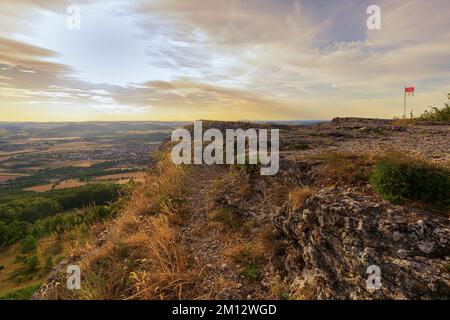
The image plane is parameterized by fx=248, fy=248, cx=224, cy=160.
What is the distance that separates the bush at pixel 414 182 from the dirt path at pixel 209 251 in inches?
108

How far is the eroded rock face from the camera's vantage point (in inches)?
114

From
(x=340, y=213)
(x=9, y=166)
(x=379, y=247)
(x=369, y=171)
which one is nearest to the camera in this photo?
(x=379, y=247)

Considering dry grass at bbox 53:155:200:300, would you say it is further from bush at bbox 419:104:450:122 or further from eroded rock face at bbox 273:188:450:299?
bush at bbox 419:104:450:122

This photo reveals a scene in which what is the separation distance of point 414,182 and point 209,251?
3.88m

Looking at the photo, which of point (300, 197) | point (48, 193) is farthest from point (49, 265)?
point (48, 193)

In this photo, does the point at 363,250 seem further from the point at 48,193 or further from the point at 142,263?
the point at 48,193

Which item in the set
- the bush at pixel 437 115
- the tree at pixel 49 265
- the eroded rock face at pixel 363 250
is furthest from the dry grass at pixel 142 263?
the tree at pixel 49 265

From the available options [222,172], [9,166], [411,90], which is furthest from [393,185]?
[9,166]

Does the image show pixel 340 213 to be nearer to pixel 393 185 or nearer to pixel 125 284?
pixel 393 185

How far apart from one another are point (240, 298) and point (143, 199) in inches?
204

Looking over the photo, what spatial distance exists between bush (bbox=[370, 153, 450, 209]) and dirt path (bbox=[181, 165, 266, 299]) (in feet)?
9.02

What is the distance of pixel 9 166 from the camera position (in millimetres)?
129750

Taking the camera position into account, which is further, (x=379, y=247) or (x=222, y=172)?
(x=222, y=172)
